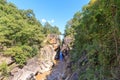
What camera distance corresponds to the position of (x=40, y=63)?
18250 mm

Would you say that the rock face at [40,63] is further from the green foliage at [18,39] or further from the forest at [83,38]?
the green foliage at [18,39]

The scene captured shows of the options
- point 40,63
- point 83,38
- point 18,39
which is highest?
point 18,39

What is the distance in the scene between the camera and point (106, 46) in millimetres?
5375

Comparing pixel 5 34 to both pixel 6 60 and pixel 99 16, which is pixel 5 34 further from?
pixel 99 16

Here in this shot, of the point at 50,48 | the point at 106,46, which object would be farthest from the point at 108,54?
the point at 50,48

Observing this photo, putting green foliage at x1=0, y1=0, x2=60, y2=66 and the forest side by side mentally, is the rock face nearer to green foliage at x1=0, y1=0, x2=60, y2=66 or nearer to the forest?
the forest

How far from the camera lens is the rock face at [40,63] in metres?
14.8

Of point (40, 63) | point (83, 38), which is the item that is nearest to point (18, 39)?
point (40, 63)

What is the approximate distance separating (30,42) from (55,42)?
16.0 feet

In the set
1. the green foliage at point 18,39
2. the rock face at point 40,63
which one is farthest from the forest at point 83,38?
the rock face at point 40,63

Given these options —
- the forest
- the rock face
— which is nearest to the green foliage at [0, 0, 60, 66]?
the forest

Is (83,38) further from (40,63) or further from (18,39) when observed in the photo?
(18,39)

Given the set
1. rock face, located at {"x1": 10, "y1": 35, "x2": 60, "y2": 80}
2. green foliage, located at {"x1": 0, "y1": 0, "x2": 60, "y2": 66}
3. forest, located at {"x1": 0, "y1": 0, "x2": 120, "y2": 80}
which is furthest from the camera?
green foliage, located at {"x1": 0, "y1": 0, "x2": 60, "y2": 66}

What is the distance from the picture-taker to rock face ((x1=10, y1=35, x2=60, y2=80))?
14.8m
